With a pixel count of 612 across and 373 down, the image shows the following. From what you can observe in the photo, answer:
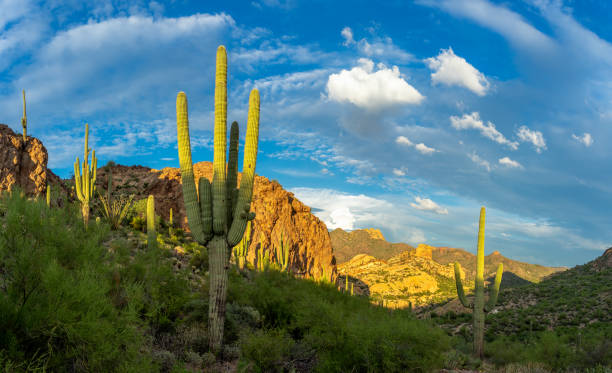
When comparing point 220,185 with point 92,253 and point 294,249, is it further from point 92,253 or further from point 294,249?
point 294,249

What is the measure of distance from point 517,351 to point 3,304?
75.0 feet

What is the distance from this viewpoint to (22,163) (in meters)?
27.2

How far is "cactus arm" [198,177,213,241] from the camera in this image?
11.7 m

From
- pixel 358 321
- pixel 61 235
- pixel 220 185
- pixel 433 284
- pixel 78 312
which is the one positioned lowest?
pixel 433 284

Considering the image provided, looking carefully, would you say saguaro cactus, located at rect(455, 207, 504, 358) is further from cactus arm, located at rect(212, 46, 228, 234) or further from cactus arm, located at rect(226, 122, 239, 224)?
cactus arm, located at rect(212, 46, 228, 234)

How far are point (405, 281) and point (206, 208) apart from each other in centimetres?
6945

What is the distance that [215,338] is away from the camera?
10.9m

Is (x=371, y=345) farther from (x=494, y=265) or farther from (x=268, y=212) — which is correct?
(x=494, y=265)

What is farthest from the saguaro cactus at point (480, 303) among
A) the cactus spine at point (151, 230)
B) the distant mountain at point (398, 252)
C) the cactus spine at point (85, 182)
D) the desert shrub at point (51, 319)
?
the distant mountain at point (398, 252)

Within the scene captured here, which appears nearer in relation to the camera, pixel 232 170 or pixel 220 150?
pixel 220 150

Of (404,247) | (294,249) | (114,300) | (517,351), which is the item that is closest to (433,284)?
(294,249)

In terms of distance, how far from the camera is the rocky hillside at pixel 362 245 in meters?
135

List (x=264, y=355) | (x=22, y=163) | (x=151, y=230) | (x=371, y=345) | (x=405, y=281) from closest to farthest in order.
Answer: (x=371, y=345), (x=264, y=355), (x=151, y=230), (x=22, y=163), (x=405, y=281)

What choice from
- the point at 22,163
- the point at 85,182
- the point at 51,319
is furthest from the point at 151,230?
the point at 22,163
